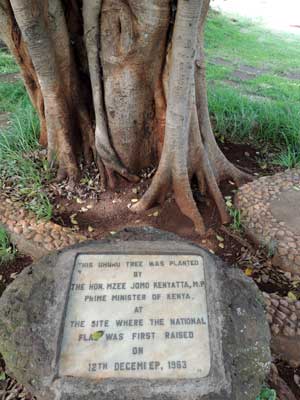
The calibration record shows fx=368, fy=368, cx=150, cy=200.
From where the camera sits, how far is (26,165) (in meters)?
3.21

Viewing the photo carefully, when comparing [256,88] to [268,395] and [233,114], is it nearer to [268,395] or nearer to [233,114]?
[233,114]

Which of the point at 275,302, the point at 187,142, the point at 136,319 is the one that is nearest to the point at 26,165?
the point at 187,142

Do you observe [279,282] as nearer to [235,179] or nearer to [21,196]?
[235,179]

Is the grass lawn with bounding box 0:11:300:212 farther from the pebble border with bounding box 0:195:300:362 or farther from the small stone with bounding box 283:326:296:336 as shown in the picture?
the small stone with bounding box 283:326:296:336

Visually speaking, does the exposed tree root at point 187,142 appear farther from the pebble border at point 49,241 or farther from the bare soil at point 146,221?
the pebble border at point 49,241

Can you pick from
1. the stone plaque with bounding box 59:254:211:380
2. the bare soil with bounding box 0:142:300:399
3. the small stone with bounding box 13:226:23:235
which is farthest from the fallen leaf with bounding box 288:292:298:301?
the small stone with bounding box 13:226:23:235

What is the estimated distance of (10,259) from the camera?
8.76ft

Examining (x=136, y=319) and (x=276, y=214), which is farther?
(x=276, y=214)

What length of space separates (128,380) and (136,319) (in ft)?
0.80

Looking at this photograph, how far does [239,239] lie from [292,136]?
1.85m

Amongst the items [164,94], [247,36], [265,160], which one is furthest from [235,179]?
[247,36]

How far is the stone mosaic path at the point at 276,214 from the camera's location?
2.59m

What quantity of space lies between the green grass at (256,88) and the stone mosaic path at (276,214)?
1.52ft

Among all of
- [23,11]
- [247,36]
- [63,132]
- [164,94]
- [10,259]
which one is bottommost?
[247,36]
